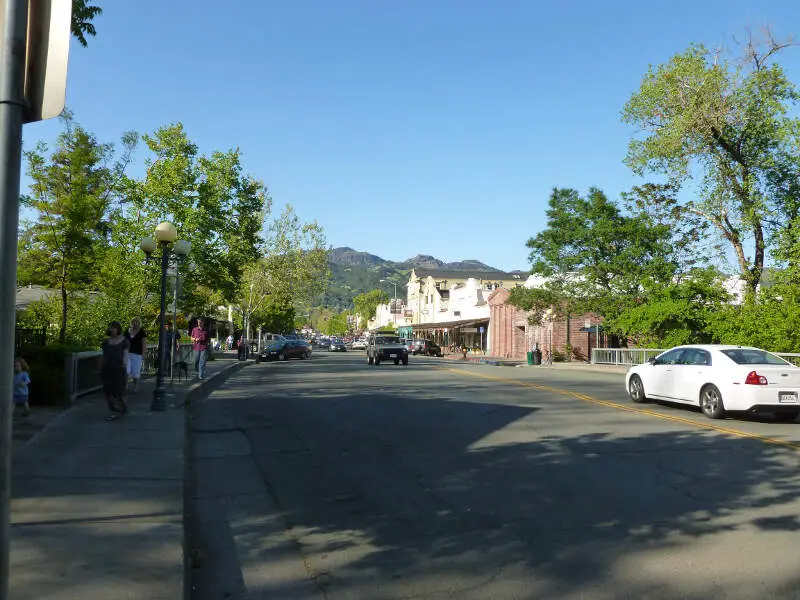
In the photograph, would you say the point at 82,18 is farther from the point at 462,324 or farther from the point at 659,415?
the point at 462,324

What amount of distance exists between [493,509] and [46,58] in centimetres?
532

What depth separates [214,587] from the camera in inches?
188

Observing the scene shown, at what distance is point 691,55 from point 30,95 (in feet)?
119

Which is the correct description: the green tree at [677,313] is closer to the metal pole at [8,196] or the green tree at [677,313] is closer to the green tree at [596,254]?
the green tree at [596,254]

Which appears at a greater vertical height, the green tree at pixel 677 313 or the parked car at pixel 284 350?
the green tree at pixel 677 313

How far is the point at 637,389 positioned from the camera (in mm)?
17000

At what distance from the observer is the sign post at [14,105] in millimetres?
2551

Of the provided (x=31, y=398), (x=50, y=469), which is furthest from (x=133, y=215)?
(x=50, y=469)

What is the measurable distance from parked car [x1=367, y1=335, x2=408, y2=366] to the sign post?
37.9 meters

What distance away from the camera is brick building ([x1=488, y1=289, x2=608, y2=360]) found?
5619cm

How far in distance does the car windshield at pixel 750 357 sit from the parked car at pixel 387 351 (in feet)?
89.8

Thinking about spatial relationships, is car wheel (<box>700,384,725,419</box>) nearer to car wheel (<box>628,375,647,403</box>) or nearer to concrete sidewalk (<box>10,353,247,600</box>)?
car wheel (<box>628,375,647,403</box>)

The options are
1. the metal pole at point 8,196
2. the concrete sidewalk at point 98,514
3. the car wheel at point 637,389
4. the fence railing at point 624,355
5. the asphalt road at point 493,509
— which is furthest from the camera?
the fence railing at point 624,355

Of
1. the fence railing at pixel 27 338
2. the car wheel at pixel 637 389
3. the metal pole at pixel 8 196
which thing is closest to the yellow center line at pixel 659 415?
the car wheel at pixel 637 389
